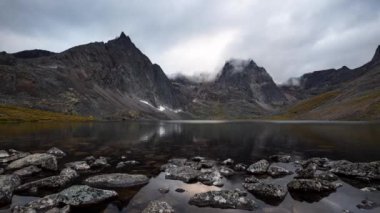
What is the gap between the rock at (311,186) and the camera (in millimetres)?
21042

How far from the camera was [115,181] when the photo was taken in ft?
75.6

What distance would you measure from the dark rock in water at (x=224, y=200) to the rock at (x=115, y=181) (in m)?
6.60

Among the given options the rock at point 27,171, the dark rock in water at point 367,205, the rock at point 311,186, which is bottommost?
the rock at point 27,171

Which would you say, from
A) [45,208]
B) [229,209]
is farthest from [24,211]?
[229,209]

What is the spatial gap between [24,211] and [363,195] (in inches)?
898

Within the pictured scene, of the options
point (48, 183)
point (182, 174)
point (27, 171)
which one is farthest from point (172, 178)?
point (27, 171)

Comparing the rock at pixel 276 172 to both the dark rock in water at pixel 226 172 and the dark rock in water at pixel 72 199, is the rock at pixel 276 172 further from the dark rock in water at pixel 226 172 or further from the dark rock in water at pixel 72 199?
the dark rock in water at pixel 72 199

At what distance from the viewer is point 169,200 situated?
1919cm

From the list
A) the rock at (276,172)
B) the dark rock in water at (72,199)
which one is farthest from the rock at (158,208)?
the rock at (276,172)

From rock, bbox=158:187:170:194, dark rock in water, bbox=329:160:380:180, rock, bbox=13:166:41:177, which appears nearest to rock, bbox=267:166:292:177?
dark rock in water, bbox=329:160:380:180

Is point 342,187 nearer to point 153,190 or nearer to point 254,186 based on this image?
point 254,186

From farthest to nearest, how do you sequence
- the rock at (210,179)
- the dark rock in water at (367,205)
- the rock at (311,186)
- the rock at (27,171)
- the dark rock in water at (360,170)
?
1. the rock at (27,171)
2. the dark rock in water at (360,170)
3. the rock at (210,179)
4. the rock at (311,186)
5. the dark rock in water at (367,205)

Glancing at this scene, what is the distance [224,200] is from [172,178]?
8432 millimetres

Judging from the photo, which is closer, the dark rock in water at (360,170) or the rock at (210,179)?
the rock at (210,179)
